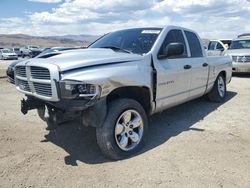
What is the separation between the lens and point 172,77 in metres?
5.40

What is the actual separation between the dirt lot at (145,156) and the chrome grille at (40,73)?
1.13 metres

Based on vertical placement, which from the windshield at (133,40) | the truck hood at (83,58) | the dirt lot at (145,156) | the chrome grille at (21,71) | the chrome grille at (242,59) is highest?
the windshield at (133,40)

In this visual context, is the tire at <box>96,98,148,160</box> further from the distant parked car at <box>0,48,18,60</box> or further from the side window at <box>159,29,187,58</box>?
the distant parked car at <box>0,48,18,60</box>

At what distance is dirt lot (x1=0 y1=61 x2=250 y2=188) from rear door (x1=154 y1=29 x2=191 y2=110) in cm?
58

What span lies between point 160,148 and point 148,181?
1.10 meters

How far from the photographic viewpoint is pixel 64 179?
3.84m

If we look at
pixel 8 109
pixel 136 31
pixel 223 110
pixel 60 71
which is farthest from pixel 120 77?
pixel 8 109

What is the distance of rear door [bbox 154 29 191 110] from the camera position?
514 centimetres

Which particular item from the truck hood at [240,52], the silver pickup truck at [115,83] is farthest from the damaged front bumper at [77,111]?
the truck hood at [240,52]

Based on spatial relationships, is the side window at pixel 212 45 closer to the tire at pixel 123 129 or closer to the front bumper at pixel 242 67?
the front bumper at pixel 242 67

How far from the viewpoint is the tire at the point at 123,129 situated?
4223mm

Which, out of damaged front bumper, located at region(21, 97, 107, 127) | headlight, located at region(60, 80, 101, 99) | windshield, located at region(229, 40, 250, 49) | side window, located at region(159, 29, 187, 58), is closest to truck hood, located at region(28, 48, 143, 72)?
headlight, located at region(60, 80, 101, 99)

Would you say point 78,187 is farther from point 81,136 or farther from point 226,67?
point 226,67

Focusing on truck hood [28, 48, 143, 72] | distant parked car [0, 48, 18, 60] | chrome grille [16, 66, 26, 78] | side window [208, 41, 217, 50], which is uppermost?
truck hood [28, 48, 143, 72]
